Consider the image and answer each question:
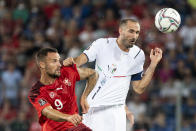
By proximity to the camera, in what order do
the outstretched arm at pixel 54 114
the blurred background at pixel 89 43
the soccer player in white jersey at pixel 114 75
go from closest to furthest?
the outstretched arm at pixel 54 114 → the soccer player in white jersey at pixel 114 75 → the blurred background at pixel 89 43

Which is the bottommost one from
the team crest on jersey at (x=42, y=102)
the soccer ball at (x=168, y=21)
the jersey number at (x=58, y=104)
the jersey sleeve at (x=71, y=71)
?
the jersey number at (x=58, y=104)

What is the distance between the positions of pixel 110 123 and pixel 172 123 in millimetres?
3683

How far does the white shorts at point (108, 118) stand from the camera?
250 inches

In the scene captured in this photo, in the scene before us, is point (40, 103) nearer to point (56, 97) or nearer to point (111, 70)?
point (56, 97)

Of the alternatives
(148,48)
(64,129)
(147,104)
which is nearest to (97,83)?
(64,129)

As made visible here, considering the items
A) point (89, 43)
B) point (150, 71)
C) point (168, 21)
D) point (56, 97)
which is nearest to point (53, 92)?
point (56, 97)

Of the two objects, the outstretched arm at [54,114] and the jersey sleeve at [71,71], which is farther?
the jersey sleeve at [71,71]

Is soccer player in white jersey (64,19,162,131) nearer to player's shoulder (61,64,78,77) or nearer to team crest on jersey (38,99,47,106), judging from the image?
player's shoulder (61,64,78,77)

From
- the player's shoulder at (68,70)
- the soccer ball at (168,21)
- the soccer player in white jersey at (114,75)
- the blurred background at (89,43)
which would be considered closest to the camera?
the player's shoulder at (68,70)

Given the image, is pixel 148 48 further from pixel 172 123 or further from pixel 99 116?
pixel 99 116

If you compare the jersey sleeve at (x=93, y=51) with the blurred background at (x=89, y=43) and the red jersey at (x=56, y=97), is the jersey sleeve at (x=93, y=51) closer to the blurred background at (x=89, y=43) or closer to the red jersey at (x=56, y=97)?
the red jersey at (x=56, y=97)

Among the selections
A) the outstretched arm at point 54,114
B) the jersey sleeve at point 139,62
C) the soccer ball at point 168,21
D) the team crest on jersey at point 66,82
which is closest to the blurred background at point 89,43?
the soccer ball at point 168,21

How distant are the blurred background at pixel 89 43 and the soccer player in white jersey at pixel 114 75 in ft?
10.5

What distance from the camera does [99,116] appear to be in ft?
21.1
